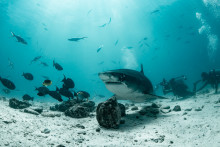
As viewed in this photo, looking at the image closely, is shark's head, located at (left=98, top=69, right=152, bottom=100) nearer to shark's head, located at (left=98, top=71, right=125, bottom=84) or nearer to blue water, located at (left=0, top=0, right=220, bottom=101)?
shark's head, located at (left=98, top=71, right=125, bottom=84)

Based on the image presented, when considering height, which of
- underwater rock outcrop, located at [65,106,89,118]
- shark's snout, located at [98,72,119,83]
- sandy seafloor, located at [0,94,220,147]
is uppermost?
shark's snout, located at [98,72,119,83]

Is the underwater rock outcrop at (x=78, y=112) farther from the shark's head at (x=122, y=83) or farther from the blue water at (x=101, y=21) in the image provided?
the blue water at (x=101, y=21)

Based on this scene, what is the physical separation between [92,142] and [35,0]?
43811 millimetres

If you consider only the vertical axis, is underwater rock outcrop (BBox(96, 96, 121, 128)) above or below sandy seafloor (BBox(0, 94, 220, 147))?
above

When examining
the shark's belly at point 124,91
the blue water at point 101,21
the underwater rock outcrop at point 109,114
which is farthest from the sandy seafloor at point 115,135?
the blue water at point 101,21

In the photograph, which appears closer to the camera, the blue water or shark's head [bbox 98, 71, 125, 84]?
shark's head [bbox 98, 71, 125, 84]

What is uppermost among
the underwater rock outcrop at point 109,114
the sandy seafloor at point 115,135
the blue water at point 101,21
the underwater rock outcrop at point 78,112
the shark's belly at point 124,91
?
the blue water at point 101,21

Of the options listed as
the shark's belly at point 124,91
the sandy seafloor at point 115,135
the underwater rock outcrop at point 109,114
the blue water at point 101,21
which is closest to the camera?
the sandy seafloor at point 115,135

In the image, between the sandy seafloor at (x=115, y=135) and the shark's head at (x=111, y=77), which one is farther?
the shark's head at (x=111, y=77)

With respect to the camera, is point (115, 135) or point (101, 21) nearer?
point (115, 135)

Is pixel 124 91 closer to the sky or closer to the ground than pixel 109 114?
closer to the sky

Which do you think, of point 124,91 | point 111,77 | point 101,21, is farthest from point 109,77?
point 101,21

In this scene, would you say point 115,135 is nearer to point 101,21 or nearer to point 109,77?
point 109,77

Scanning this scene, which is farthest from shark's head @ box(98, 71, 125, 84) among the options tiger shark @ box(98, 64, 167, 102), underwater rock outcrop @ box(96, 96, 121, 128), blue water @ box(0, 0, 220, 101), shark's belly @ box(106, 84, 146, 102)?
blue water @ box(0, 0, 220, 101)
